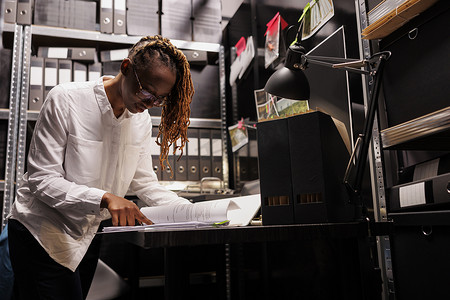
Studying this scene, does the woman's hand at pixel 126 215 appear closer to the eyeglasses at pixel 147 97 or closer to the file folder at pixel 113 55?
the eyeglasses at pixel 147 97

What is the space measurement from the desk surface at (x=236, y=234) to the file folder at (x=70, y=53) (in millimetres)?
1900

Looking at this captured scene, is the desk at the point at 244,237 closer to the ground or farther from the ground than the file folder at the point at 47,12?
closer to the ground

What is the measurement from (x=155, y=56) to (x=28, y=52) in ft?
4.81

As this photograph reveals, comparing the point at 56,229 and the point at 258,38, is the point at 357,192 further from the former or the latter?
the point at 258,38

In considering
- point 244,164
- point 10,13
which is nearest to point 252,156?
point 244,164

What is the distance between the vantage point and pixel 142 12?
2523 mm

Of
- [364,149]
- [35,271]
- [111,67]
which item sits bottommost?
[35,271]

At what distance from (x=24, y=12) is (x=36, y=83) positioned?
1.34ft

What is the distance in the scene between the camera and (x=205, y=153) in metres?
2.47

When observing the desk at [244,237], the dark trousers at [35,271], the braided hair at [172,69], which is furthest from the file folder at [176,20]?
the desk at [244,237]

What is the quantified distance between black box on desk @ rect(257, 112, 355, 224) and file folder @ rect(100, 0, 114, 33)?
1.86 meters

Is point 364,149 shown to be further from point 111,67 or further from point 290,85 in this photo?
point 111,67

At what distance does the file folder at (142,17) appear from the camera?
250 centimetres

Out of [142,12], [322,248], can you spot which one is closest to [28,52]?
[142,12]
